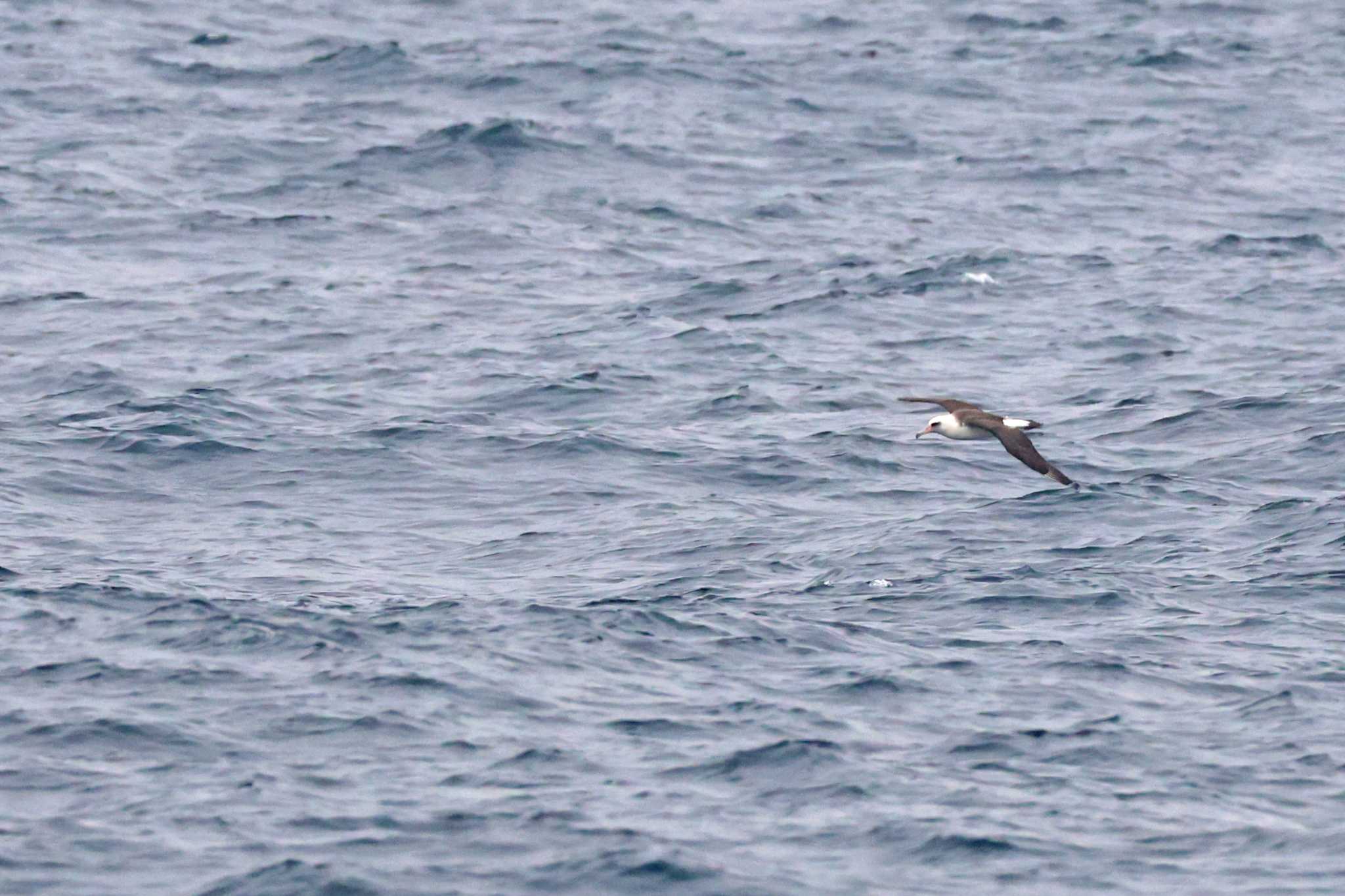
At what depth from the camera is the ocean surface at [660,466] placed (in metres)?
15.6

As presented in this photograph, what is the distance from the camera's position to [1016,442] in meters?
19.3

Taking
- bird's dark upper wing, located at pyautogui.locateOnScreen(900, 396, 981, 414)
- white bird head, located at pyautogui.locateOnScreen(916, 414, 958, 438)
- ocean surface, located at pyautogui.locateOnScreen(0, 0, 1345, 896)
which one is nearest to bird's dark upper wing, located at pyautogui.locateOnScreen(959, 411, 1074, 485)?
white bird head, located at pyautogui.locateOnScreen(916, 414, 958, 438)

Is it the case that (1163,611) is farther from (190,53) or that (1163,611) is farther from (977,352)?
(190,53)

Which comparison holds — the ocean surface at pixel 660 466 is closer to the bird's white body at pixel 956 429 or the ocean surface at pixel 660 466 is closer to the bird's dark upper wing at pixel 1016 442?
the bird's white body at pixel 956 429

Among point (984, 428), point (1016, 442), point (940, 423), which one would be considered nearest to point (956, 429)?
point (940, 423)

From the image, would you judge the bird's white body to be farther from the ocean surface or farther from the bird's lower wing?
the ocean surface

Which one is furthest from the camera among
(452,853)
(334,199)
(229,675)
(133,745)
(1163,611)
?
(334,199)

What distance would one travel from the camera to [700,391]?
83.8 feet

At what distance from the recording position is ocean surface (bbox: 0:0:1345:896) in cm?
1562

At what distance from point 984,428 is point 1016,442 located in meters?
1.26

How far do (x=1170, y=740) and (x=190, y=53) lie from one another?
27.3m

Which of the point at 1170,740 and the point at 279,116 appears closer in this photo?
the point at 1170,740

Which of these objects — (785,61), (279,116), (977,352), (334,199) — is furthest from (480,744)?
(785,61)

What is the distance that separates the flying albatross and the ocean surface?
967 mm
